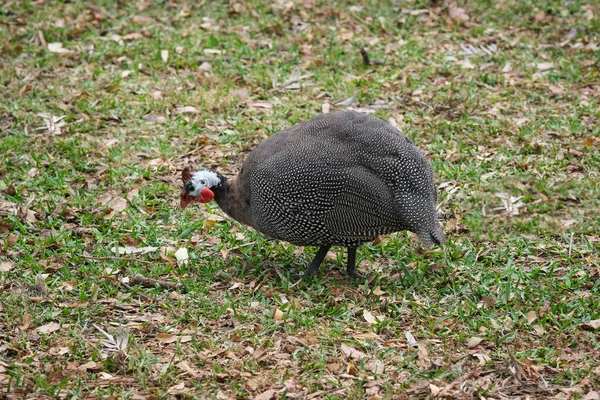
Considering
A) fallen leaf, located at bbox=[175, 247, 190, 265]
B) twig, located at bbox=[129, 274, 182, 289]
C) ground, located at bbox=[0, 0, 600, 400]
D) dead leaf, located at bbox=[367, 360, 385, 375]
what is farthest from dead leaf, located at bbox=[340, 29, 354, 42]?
dead leaf, located at bbox=[367, 360, 385, 375]

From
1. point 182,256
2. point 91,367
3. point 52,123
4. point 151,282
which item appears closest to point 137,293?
point 151,282

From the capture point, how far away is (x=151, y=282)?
509 cm

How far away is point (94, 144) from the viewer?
6758 millimetres

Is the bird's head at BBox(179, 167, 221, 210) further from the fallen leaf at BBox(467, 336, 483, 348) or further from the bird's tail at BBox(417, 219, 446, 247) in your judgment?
the fallen leaf at BBox(467, 336, 483, 348)

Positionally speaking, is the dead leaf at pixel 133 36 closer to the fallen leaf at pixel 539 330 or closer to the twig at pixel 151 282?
the twig at pixel 151 282

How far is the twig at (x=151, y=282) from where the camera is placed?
508 centimetres

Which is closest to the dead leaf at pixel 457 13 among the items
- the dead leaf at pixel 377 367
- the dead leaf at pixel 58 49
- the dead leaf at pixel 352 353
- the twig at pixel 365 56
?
the twig at pixel 365 56

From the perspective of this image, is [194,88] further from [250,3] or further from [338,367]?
[338,367]

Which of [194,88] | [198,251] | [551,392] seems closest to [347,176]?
[198,251]

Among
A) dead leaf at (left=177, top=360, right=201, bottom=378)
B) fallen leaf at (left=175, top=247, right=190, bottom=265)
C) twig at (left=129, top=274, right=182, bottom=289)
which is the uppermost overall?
dead leaf at (left=177, top=360, right=201, bottom=378)

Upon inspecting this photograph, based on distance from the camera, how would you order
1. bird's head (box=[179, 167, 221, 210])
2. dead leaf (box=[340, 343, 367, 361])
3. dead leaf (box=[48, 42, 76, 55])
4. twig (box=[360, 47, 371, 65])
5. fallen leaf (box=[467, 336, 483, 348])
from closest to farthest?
dead leaf (box=[340, 343, 367, 361])
fallen leaf (box=[467, 336, 483, 348])
bird's head (box=[179, 167, 221, 210])
twig (box=[360, 47, 371, 65])
dead leaf (box=[48, 42, 76, 55])

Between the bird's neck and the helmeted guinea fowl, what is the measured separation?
155 mm

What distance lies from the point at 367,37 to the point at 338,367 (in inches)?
198

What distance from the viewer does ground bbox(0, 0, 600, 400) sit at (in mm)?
4289
